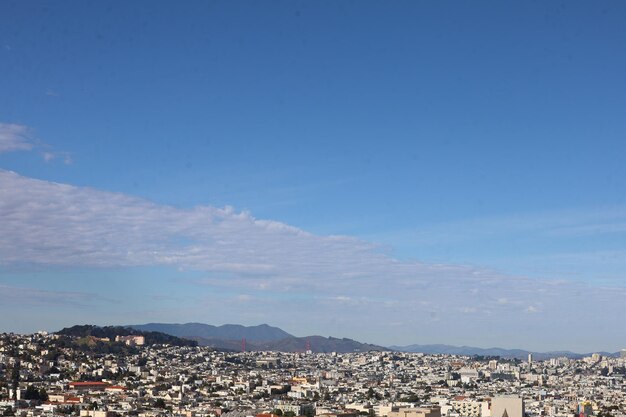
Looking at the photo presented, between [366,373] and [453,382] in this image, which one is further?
[366,373]

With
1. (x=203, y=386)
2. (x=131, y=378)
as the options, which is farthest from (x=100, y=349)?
(x=203, y=386)

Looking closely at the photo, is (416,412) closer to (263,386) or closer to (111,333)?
(263,386)

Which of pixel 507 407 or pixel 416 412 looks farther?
pixel 507 407

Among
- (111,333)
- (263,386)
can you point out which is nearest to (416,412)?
(263,386)

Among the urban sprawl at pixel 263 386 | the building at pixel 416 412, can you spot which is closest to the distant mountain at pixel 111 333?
the urban sprawl at pixel 263 386

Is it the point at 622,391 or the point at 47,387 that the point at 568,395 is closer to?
the point at 622,391

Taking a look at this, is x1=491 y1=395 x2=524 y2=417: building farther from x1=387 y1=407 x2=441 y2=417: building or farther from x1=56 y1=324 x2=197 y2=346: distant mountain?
x1=56 y1=324 x2=197 y2=346: distant mountain

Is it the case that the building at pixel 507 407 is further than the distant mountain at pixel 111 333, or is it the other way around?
the distant mountain at pixel 111 333

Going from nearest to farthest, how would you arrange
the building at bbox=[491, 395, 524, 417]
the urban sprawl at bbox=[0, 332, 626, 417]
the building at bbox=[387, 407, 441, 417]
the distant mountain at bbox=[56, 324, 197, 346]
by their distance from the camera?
the building at bbox=[387, 407, 441, 417], the building at bbox=[491, 395, 524, 417], the urban sprawl at bbox=[0, 332, 626, 417], the distant mountain at bbox=[56, 324, 197, 346]

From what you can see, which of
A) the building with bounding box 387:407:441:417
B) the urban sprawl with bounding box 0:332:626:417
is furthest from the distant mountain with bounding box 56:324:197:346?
the building with bounding box 387:407:441:417

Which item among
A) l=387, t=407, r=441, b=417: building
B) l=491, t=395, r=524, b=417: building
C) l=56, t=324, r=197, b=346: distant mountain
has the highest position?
l=56, t=324, r=197, b=346: distant mountain

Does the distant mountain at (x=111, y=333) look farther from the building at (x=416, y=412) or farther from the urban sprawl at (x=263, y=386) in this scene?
the building at (x=416, y=412)
